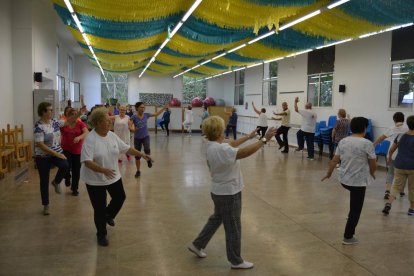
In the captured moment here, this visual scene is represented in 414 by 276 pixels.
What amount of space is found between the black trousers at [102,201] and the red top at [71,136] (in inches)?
86.4

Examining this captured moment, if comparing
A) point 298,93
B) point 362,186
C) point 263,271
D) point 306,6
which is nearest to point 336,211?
point 362,186

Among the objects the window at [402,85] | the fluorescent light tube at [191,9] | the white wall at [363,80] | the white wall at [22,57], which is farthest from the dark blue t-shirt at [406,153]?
the white wall at [22,57]

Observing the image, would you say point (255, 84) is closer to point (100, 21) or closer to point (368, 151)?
point (100, 21)

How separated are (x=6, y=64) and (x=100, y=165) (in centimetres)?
593

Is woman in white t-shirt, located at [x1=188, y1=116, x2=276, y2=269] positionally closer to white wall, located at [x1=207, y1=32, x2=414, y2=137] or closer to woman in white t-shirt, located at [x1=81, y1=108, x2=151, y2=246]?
woman in white t-shirt, located at [x1=81, y1=108, x2=151, y2=246]

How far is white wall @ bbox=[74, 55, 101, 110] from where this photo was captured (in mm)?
23875

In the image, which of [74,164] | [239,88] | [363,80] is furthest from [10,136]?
[239,88]

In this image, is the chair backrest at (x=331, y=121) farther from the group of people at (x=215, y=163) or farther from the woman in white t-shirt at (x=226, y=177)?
the woman in white t-shirt at (x=226, y=177)

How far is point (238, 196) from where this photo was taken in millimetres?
3537

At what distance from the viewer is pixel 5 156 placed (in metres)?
7.08

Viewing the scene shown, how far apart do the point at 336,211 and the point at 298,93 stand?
919 centimetres

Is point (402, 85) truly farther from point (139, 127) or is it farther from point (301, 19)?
point (139, 127)

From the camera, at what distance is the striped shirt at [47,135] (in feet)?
16.9

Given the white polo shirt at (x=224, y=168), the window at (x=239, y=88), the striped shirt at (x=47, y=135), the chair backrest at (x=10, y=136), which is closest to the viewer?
the white polo shirt at (x=224, y=168)
